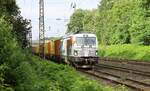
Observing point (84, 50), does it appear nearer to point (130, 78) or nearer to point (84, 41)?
point (84, 41)

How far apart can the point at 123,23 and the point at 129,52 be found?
20972 mm

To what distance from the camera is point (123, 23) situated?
87188mm

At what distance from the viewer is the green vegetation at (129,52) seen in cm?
5962

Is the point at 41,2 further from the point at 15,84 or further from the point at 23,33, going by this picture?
the point at 15,84

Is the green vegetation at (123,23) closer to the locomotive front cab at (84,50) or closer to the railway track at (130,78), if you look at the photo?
the locomotive front cab at (84,50)

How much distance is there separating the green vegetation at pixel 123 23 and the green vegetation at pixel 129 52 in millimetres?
2300

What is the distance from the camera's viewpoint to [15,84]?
11.5m

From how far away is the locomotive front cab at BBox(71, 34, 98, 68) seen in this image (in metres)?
38.5

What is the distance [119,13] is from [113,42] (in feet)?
17.4

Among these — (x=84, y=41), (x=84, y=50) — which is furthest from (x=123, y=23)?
(x=84, y=50)

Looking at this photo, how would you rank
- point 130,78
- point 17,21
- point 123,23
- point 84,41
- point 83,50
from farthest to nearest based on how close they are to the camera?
point 123,23 → point 84,41 → point 83,50 → point 17,21 → point 130,78

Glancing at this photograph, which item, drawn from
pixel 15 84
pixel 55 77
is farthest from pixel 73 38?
pixel 15 84

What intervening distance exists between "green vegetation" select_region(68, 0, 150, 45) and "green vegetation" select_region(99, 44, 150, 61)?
7.54 feet

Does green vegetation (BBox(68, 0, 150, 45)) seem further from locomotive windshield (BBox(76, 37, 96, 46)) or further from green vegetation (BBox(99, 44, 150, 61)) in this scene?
locomotive windshield (BBox(76, 37, 96, 46))
